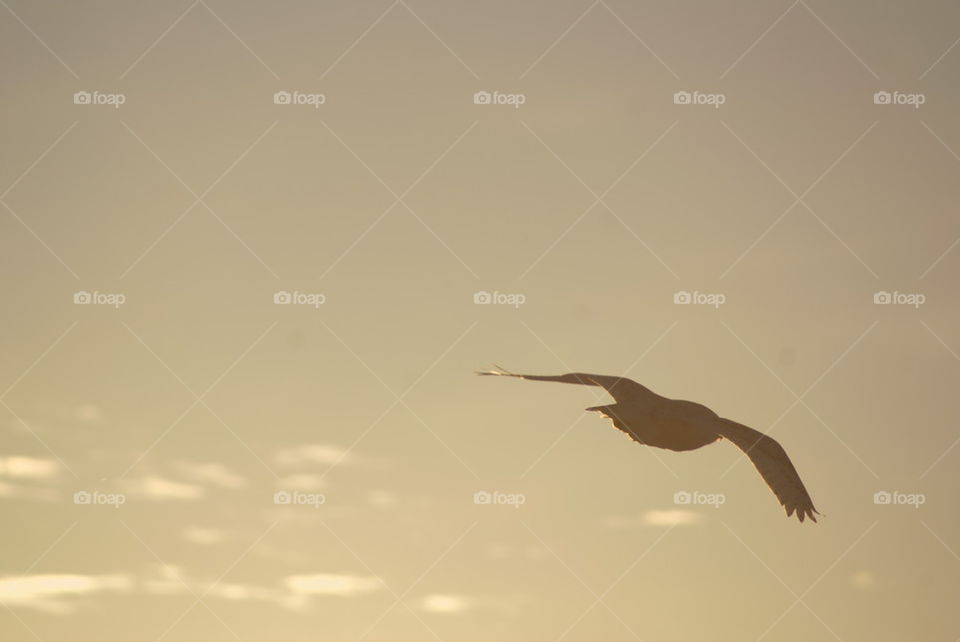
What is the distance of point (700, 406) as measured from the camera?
23.0m

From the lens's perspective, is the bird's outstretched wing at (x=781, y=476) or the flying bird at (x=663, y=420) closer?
the flying bird at (x=663, y=420)

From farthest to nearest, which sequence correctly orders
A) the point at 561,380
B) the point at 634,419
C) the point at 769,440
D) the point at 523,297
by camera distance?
the point at 523,297
the point at 769,440
the point at 634,419
the point at 561,380

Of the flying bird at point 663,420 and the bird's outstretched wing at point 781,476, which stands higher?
the flying bird at point 663,420

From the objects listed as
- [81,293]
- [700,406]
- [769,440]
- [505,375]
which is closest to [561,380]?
[505,375]

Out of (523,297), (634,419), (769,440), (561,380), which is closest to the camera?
(561,380)

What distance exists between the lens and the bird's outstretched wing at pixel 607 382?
68.4 feet

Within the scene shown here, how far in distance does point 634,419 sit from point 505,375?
289 cm

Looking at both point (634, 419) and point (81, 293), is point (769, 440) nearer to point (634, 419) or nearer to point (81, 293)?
point (634, 419)

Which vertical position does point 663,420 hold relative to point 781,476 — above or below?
above

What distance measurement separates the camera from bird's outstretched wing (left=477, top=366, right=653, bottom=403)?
20.9m

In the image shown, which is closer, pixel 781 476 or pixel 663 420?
pixel 663 420

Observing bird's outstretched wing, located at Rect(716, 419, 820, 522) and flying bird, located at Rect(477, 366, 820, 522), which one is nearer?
flying bird, located at Rect(477, 366, 820, 522)

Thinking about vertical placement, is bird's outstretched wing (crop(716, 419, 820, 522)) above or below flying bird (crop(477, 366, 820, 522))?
below

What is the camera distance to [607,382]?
71.5 ft
